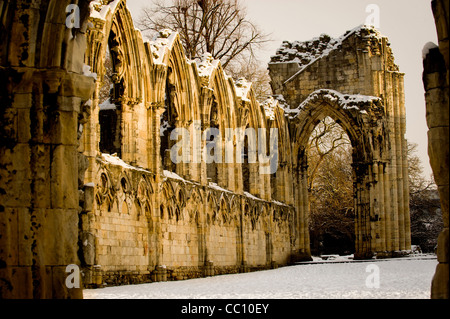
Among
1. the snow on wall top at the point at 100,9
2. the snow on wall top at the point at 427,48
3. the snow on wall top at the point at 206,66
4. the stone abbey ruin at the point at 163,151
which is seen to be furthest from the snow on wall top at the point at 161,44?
the snow on wall top at the point at 427,48

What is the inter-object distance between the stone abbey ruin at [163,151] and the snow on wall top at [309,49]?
0.05 metres

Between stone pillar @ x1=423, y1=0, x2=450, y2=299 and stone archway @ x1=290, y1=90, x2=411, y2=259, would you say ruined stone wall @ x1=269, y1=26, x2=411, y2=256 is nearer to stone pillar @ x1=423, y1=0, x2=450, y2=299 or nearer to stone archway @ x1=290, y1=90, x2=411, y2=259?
stone archway @ x1=290, y1=90, x2=411, y2=259

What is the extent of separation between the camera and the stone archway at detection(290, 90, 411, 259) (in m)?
26.1

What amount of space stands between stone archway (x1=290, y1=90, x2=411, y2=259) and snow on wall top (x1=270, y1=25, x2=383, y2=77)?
1420mm

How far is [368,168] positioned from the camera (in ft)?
86.6

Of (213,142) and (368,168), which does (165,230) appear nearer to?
(213,142)

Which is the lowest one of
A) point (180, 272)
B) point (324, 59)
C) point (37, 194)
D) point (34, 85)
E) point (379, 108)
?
point (180, 272)

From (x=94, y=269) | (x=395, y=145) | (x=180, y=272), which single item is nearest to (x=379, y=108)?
(x=395, y=145)

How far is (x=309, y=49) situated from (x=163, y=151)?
928 cm

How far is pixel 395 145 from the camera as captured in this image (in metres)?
27.3

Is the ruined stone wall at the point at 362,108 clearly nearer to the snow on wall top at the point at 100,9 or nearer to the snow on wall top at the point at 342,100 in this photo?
the snow on wall top at the point at 342,100

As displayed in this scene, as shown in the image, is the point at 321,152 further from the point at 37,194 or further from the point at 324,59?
the point at 37,194

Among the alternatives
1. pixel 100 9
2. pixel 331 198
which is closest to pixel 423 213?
pixel 331 198

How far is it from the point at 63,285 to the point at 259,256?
1510 cm
